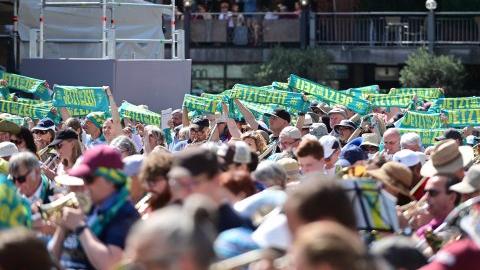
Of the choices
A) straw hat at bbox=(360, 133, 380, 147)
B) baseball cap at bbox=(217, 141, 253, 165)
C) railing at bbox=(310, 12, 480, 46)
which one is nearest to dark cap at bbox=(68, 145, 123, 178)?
baseball cap at bbox=(217, 141, 253, 165)

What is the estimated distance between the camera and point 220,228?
A: 237 inches

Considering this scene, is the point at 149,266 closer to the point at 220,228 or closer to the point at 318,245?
the point at 318,245

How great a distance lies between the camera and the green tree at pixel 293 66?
3756 cm

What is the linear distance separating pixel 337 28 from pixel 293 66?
2702 mm

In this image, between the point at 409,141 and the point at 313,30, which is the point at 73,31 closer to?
the point at 313,30

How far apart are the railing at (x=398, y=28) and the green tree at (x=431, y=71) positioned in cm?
107

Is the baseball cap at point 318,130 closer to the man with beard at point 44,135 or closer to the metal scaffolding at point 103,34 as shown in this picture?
the man with beard at point 44,135

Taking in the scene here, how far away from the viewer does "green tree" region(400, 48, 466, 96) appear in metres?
36.9

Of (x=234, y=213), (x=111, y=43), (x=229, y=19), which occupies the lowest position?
(x=234, y=213)

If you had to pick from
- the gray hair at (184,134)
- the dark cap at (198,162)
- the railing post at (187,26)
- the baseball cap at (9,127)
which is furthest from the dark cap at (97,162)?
the railing post at (187,26)

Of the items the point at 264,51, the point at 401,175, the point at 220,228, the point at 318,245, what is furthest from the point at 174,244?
the point at 264,51

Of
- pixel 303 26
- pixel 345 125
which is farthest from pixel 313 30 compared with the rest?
pixel 345 125

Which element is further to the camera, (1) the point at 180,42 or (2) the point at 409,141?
(1) the point at 180,42

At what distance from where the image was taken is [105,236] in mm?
6383
